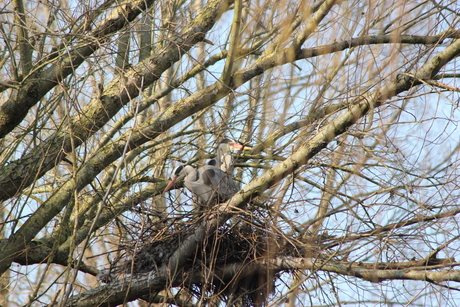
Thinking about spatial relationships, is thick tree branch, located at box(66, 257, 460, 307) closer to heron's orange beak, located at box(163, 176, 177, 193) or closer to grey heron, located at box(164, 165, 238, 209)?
grey heron, located at box(164, 165, 238, 209)

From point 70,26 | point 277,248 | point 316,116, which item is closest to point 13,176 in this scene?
point 70,26

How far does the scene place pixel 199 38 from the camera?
5.13 m

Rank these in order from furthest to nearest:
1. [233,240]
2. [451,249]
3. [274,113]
Answer: [274,113] → [233,240] → [451,249]

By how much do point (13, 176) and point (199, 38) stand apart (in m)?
2.13

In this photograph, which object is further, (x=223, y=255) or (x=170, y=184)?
(x=170, y=184)

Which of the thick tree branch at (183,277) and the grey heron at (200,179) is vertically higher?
the grey heron at (200,179)

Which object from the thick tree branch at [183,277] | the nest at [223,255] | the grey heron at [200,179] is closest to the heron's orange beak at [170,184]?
the grey heron at [200,179]

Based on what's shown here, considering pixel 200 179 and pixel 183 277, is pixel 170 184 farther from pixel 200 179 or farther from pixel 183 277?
pixel 183 277

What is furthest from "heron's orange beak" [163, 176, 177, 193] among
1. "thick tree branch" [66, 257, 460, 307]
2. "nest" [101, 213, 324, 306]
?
"thick tree branch" [66, 257, 460, 307]

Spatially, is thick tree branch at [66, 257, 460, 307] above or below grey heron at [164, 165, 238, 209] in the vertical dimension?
below

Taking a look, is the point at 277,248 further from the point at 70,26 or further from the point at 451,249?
the point at 70,26

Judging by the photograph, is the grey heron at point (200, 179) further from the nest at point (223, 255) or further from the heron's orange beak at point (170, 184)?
the nest at point (223, 255)

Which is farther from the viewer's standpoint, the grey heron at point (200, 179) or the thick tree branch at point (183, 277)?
the grey heron at point (200, 179)

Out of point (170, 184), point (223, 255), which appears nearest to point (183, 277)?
point (223, 255)
